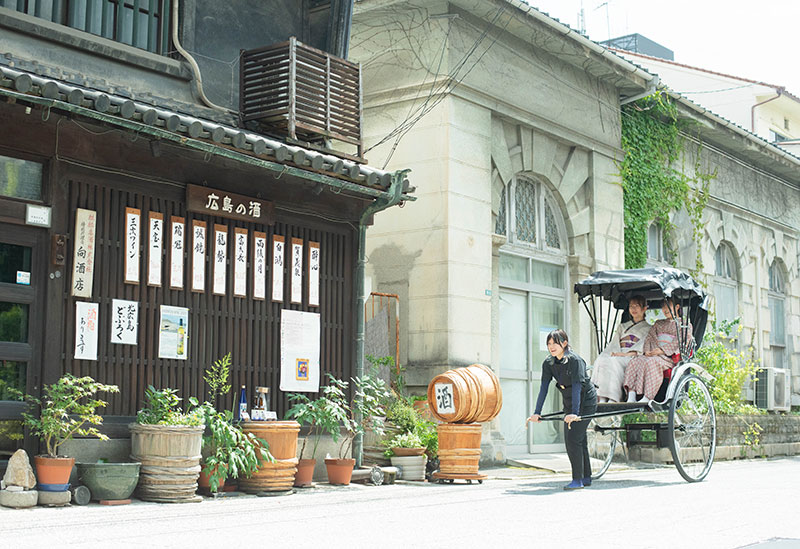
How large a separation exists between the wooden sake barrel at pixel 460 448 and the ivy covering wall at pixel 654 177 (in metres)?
8.51

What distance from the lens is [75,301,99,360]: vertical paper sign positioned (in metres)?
10.5

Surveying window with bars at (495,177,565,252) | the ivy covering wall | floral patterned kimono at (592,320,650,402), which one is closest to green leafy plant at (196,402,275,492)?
floral patterned kimono at (592,320,650,402)

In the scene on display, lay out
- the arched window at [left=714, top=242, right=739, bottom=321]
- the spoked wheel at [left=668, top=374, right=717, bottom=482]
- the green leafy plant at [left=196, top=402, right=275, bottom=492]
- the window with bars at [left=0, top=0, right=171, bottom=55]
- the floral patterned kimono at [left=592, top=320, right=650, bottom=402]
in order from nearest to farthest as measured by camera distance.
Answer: the green leafy plant at [left=196, top=402, right=275, bottom=492]
the window with bars at [left=0, top=0, right=171, bottom=55]
the spoked wheel at [left=668, top=374, right=717, bottom=482]
the floral patterned kimono at [left=592, top=320, right=650, bottom=402]
the arched window at [left=714, top=242, right=739, bottom=321]

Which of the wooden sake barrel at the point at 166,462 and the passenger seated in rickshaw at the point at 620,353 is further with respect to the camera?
the passenger seated in rickshaw at the point at 620,353

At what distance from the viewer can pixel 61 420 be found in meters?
→ 9.88

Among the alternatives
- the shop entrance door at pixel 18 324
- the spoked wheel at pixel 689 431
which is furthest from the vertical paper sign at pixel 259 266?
the spoked wheel at pixel 689 431

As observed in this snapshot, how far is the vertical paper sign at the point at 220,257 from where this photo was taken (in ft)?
39.4

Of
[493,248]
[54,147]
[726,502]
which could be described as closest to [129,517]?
→ [54,147]

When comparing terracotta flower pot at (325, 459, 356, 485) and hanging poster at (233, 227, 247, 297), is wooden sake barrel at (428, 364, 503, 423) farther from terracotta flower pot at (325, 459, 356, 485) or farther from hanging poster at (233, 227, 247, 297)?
hanging poster at (233, 227, 247, 297)

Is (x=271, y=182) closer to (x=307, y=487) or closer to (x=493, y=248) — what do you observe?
(x=307, y=487)

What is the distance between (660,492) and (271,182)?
6085 mm

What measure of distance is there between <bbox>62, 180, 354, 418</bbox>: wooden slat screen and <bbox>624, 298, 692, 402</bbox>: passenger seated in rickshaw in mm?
3931

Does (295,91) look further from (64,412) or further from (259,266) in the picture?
(64,412)

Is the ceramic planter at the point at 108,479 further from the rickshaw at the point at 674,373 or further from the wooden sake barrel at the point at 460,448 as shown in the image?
the rickshaw at the point at 674,373
